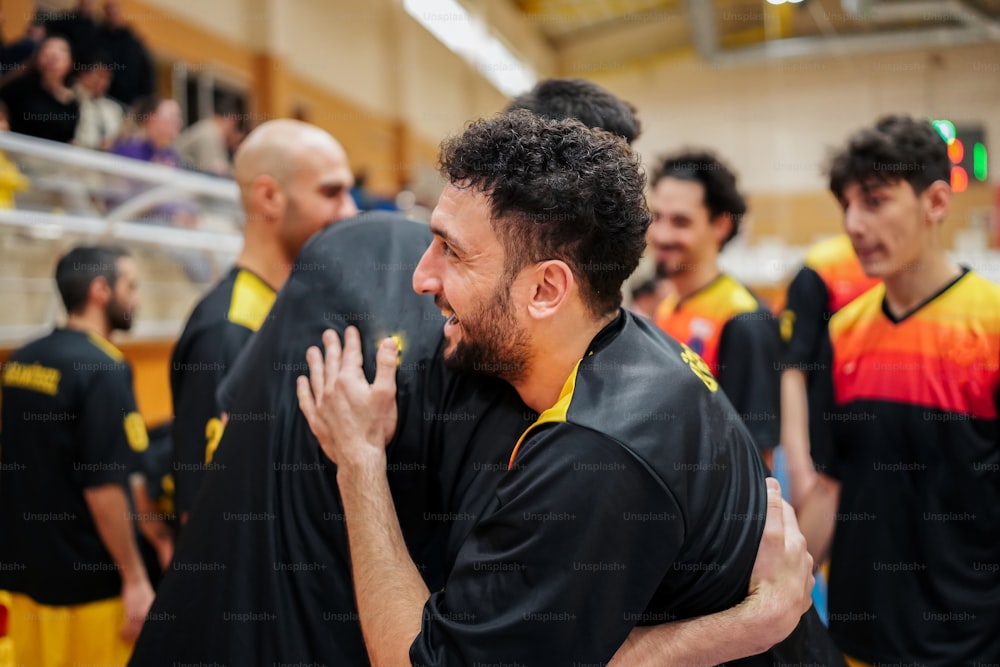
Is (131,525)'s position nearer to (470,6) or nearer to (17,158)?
(17,158)

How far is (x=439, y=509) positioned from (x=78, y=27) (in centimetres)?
712

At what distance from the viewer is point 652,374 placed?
5.13ft

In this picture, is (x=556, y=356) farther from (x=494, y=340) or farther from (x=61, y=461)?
(x=61, y=461)

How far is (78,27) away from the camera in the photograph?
7.14m

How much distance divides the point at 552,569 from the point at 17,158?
534 cm

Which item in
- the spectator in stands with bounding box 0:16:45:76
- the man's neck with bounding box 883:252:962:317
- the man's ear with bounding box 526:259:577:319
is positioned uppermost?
the spectator in stands with bounding box 0:16:45:76

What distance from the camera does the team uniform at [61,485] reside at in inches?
150

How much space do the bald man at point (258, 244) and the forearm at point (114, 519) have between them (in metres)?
1.04

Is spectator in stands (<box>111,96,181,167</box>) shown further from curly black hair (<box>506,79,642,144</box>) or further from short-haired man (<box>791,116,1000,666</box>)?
short-haired man (<box>791,116,1000,666</box>)

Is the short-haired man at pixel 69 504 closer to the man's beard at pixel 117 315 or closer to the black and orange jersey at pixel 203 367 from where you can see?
the man's beard at pixel 117 315

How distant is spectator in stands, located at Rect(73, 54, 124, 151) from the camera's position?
22.6ft

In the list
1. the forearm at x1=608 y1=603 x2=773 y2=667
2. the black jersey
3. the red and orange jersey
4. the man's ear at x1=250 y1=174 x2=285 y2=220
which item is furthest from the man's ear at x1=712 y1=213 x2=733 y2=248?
the forearm at x1=608 y1=603 x2=773 y2=667

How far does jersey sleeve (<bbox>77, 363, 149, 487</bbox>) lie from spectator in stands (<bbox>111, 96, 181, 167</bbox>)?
3997 mm

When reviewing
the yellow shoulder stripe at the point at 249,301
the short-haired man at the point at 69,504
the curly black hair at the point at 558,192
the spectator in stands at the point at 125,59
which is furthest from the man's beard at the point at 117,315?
the spectator in stands at the point at 125,59
